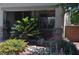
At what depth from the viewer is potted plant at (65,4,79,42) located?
579 cm

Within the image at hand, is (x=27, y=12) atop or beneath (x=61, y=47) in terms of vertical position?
atop

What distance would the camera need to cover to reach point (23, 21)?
5.85m

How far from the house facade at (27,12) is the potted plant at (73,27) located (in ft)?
0.73

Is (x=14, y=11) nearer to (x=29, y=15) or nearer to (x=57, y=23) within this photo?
(x=29, y=15)

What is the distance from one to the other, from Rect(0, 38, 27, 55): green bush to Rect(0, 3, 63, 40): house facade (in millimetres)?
178

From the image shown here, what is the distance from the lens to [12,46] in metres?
5.88

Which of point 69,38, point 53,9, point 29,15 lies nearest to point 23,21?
point 29,15

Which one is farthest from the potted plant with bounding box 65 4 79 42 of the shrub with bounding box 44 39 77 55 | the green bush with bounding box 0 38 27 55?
the green bush with bounding box 0 38 27 55

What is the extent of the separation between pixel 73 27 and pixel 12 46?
1.38 m

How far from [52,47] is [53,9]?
2.72ft

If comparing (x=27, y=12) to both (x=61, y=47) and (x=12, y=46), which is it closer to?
(x=12, y=46)

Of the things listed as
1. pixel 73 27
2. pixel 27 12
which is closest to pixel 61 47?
pixel 73 27

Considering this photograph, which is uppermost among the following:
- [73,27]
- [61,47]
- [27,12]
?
[27,12]

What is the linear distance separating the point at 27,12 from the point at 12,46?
31.7 inches
